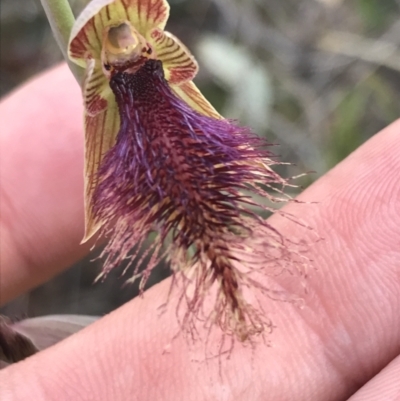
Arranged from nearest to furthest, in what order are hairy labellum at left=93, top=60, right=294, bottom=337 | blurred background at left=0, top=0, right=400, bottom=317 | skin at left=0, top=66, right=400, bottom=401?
hairy labellum at left=93, top=60, right=294, bottom=337 < skin at left=0, top=66, right=400, bottom=401 < blurred background at left=0, top=0, right=400, bottom=317

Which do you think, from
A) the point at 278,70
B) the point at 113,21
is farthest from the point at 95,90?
the point at 278,70

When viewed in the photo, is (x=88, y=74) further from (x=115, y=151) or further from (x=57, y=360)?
(x=57, y=360)

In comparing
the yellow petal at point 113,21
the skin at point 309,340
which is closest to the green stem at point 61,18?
the yellow petal at point 113,21

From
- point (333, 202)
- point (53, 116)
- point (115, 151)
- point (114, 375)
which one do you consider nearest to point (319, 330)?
point (333, 202)

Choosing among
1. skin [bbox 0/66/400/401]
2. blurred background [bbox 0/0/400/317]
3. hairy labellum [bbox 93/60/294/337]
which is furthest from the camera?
blurred background [bbox 0/0/400/317]

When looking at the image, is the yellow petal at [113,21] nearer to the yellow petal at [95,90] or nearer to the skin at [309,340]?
the yellow petal at [95,90]

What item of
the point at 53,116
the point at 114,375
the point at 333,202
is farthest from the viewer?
the point at 53,116

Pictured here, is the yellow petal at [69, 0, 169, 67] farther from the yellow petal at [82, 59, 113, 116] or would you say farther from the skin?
the skin

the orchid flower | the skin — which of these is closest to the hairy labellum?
the orchid flower
